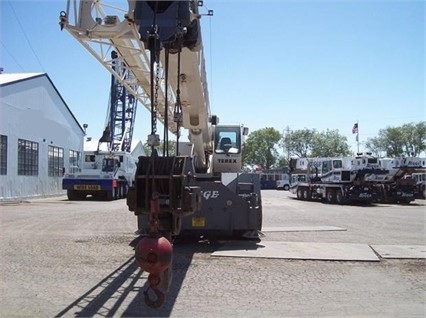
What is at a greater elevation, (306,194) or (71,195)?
(71,195)

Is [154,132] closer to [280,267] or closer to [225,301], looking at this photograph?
[225,301]

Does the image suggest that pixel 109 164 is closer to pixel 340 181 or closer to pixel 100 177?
pixel 100 177

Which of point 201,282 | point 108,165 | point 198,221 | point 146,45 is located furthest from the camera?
point 108,165

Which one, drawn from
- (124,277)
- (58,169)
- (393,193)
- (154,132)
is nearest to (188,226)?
(124,277)

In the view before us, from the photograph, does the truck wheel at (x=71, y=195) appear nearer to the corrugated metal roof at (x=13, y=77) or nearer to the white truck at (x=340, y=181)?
the corrugated metal roof at (x=13, y=77)

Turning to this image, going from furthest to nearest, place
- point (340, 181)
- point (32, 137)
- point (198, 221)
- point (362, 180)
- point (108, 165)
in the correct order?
1. point (32, 137)
2. point (108, 165)
3. point (340, 181)
4. point (362, 180)
5. point (198, 221)

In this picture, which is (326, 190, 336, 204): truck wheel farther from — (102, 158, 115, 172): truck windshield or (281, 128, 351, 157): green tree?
(281, 128, 351, 157): green tree

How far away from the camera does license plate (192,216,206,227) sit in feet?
35.2

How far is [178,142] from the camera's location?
613 centimetres

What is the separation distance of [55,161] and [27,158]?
5.61m

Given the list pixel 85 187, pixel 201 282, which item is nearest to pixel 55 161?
pixel 85 187

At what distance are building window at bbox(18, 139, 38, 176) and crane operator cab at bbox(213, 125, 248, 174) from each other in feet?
64.0

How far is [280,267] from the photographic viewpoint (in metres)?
8.49

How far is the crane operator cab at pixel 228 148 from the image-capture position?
12.8 meters
